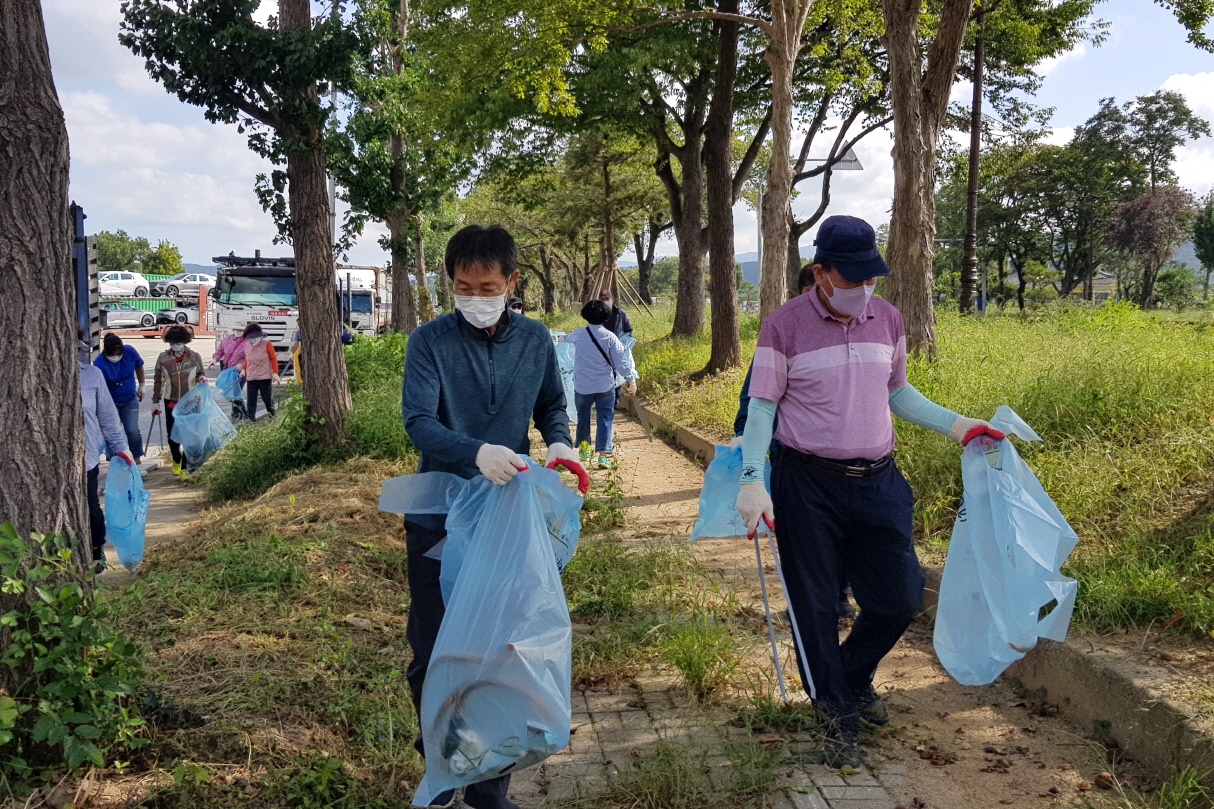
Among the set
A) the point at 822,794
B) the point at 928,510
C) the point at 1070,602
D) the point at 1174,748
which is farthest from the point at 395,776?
the point at 928,510

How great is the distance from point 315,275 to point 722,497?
692 cm

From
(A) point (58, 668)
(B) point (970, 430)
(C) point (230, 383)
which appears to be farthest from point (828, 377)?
(C) point (230, 383)

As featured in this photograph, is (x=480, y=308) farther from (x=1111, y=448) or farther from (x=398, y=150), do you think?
(x=398, y=150)

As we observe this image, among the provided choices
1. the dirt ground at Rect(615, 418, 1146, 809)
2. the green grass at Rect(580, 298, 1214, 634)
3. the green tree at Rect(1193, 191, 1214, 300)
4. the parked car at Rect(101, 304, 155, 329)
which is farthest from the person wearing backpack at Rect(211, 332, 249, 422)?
the green tree at Rect(1193, 191, 1214, 300)

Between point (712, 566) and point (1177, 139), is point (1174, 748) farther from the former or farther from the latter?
point (1177, 139)

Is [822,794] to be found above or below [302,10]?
below

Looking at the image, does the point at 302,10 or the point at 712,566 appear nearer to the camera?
the point at 712,566

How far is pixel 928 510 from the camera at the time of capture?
6008 mm

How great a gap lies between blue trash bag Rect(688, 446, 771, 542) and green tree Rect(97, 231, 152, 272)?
264ft

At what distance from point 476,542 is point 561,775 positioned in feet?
3.82

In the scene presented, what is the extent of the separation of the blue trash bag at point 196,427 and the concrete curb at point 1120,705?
8930 millimetres

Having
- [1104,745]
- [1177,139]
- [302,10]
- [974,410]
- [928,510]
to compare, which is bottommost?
[1104,745]

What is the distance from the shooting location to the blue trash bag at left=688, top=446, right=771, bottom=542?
4.07m

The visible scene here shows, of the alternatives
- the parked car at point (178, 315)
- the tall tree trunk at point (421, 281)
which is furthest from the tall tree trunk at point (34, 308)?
the parked car at point (178, 315)
